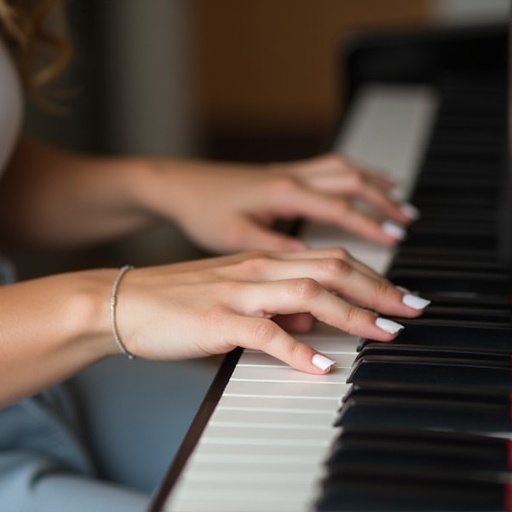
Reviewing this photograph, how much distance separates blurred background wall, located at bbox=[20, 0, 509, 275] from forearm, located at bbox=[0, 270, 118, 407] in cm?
210

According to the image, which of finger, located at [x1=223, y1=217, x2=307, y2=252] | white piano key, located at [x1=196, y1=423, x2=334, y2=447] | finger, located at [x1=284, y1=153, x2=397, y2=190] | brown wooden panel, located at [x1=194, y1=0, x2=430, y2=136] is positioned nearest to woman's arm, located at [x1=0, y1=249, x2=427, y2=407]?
white piano key, located at [x1=196, y1=423, x2=334, y2=447]

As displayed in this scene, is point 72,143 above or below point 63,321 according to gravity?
below

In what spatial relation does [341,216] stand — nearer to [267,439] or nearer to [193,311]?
[193,311]

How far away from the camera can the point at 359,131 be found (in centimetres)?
176

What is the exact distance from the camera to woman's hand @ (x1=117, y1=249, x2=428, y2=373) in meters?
0.90

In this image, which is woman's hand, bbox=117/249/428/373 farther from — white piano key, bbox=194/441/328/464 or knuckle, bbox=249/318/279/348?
white piano key, bbox=194/441/328/464

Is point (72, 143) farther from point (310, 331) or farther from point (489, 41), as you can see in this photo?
point (310, 331)

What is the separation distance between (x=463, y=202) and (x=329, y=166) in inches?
7.3

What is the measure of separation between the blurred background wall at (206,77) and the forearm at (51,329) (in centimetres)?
210

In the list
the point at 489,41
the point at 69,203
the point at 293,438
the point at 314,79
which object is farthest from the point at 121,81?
the point at 293,438

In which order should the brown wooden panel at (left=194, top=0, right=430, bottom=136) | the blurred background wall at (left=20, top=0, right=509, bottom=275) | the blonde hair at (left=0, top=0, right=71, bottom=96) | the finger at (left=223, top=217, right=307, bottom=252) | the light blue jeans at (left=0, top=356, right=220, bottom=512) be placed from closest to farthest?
the light blue jeans at (left=0, top=356, right=220, bottom=512)
the finger at (left=223, top=217, right=307, bottom=252)
the blonde hair at (left=0, top=0, right=71, bottom=96)
the blurred background wall at (left=20, top=0, right=509, bottom=275)
the brown wooden panel at (left=194, top=0, right=430, bottom=136)

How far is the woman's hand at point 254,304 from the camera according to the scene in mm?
896

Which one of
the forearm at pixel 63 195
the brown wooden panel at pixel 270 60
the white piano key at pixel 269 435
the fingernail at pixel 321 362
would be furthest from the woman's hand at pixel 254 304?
the brown wooden panel at pixel 270 60

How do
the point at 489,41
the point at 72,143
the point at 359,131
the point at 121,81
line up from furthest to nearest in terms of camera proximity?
the point at 121,81
the point at 72,143
the point at 489,41
the point at 359,131
